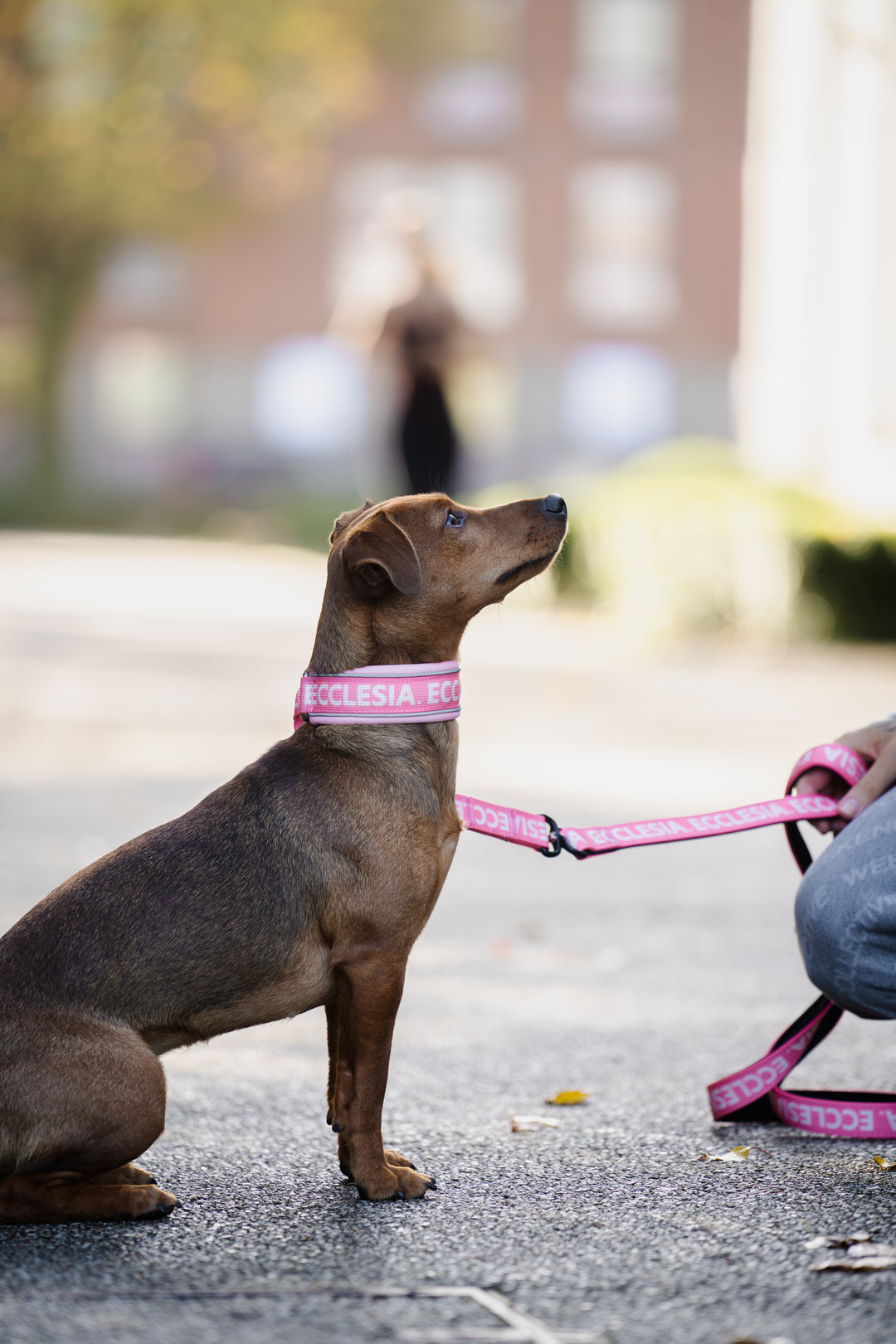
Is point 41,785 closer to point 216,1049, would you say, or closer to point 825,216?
point 216,1049

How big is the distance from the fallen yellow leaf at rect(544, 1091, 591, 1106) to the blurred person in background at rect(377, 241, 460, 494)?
6.87 m

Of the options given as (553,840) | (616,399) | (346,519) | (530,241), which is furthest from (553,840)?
(616,399)

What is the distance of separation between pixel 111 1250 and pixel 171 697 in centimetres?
762

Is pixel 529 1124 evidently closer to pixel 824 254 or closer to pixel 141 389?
pixel 824 254

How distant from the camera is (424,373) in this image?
10.6 m

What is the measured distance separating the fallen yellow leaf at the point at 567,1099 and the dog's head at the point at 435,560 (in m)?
1.09

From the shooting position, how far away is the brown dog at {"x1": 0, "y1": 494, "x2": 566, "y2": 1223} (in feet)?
8.91

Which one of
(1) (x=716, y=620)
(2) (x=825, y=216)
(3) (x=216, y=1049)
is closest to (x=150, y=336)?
(2) (x=825, y=216)

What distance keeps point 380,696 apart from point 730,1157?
117 cm

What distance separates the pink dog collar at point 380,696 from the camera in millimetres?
3088

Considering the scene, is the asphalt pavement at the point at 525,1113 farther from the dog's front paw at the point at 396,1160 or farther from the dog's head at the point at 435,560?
the dog's head at the point at 435,560

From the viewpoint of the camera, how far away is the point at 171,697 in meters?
10.2

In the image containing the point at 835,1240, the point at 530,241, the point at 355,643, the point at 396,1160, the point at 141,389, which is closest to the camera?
the point at 835,1240

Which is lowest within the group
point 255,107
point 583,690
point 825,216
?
point 583,690
